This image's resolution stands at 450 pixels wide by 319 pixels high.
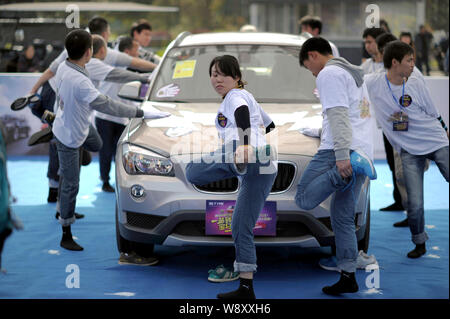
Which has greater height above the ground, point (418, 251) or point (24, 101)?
point (24, 101)

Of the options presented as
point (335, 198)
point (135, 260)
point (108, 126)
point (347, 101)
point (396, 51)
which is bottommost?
point (135, 260)

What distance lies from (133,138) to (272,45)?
6.07 feet

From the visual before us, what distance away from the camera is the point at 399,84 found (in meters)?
5.84

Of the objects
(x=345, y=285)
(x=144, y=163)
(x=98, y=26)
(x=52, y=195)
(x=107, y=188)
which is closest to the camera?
(x=345, y=285)

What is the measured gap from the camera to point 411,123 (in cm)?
584

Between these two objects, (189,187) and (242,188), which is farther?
(189,187)

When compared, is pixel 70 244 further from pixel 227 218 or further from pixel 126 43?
pixel 126 43

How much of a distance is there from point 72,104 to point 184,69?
109cm

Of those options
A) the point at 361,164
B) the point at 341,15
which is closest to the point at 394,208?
the point at 361,164

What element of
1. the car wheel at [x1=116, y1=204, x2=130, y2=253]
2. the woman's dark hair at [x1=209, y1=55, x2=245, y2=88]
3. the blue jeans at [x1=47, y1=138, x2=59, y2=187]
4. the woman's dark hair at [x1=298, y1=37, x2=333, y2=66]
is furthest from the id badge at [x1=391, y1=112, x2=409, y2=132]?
the blue jeans at [x1=47, y1=138, x2=59, y2=187]

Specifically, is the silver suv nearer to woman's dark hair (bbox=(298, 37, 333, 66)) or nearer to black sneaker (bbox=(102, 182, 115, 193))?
woman's dark hair (bbox=(298, 37, 333, 66))

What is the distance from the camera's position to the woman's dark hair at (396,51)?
5699 millimetres
